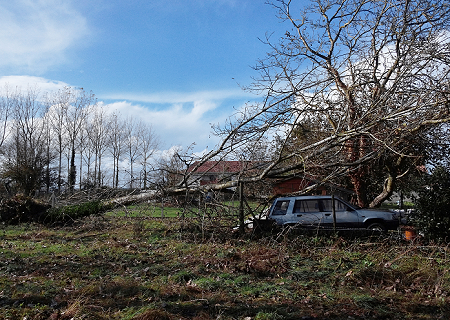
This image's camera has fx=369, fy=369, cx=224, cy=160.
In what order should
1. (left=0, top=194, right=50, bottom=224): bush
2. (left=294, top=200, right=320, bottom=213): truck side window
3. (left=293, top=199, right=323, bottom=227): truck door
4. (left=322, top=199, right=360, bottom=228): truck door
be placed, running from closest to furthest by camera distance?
(left=293, top=199, right=323, bottom=227): truck door < (left=322, top=199, right=360, bottom=228): truck door < (left=294, top=200, right=320, bottom=213): truck side window < (left=0, top=194, right=50, bottom=224): bush

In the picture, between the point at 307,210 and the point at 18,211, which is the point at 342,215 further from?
the point at 18,211

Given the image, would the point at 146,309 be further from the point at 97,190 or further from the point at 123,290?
the point at 97,190

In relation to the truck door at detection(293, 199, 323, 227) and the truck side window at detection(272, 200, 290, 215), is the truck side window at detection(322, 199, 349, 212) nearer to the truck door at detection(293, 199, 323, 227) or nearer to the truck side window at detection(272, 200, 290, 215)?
the truck door at detection(293, 199, 323, 227)

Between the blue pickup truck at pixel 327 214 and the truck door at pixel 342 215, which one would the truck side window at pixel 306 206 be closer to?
the blue pickup truck at pixel 327 214

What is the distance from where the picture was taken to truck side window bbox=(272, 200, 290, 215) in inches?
447

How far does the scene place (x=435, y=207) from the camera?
9.07 meters

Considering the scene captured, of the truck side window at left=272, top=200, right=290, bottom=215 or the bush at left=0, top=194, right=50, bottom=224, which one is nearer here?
the truck side window at left=272, top=200, right=290, bottom=215

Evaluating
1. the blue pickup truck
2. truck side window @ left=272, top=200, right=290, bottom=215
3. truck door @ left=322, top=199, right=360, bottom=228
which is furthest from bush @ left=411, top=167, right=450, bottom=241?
truck side window @ left=272, top=200, right=290, bottom=215

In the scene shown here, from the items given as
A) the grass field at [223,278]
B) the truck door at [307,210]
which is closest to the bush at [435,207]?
the grass field at [223,278]

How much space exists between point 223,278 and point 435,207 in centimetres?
588

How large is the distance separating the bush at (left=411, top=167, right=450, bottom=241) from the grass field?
0.78 metres

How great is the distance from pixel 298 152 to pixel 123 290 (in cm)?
600

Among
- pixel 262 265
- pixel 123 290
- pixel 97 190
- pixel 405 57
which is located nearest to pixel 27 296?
pixel 123 290

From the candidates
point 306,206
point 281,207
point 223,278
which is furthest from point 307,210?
point 223,278
